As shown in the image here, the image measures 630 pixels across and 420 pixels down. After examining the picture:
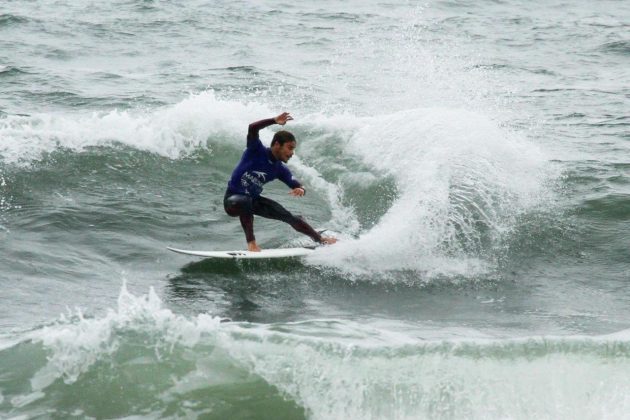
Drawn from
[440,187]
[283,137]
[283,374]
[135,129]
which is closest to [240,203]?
[283,137]

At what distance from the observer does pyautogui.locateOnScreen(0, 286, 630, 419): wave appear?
7152 mm

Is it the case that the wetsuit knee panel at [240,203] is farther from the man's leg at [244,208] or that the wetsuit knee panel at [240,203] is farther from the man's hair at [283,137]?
the man's hair at [283,137]

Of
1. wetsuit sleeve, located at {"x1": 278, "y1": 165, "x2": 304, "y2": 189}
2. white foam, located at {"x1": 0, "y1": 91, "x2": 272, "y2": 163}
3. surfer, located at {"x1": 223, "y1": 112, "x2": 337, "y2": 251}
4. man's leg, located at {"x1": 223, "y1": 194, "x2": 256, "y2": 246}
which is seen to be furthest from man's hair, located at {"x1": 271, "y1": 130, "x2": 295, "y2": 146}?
white foam, located at {"x1": 0, "y1": 91, "x2": 272, "y2": 163}

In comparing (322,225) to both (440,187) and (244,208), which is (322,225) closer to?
(440,187)

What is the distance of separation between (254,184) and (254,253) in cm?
81

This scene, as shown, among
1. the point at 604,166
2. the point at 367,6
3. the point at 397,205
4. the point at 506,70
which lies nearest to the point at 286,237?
the point at 397,205

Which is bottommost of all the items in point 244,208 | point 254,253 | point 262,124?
point 254,253

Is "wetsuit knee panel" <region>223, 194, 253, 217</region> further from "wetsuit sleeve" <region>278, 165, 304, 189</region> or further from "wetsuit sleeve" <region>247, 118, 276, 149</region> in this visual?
"wetsuit sleeve" <region>247, 118, 276, 149</region>

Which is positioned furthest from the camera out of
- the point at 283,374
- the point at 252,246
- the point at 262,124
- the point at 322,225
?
the point at 322,225

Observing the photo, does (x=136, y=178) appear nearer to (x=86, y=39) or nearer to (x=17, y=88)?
(x=17, y=88)

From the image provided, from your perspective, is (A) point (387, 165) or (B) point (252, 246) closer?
(B) point (252, 246)

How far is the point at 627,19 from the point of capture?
96.6ft

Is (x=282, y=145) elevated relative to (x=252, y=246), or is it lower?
elevated

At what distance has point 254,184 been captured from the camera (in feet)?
36.0
